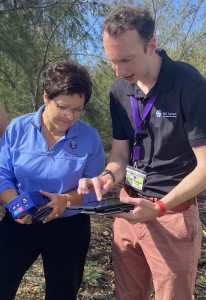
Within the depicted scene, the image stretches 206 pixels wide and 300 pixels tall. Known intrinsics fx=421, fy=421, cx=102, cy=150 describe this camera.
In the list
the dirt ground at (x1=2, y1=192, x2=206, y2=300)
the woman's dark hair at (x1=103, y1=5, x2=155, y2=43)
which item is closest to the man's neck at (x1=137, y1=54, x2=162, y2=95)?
the woman's dark hair at (x1=103, y1=5, x2=155, y2=43)

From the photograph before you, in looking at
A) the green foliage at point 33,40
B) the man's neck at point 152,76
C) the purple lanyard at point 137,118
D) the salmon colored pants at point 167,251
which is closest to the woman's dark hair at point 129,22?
the man's neck at point 152,76

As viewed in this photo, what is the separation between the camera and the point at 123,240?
221cm

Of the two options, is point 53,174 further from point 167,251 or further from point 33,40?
point 33,40

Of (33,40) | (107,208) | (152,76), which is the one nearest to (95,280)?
(107,208)

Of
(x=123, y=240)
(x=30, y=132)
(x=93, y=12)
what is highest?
(x=93, y=12)

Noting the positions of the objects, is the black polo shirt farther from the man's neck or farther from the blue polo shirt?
the blue polo shirt

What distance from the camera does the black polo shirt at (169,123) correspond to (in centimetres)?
183

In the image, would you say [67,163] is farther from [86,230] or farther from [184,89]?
[184,89]

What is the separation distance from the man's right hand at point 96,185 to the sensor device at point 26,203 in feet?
0.63

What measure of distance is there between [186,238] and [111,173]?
481 millimetres

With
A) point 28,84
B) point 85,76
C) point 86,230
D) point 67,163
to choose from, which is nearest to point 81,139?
point 67,163

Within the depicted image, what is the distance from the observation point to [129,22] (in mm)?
1801

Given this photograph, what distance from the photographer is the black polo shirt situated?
6.00 ft

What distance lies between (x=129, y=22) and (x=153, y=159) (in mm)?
645
